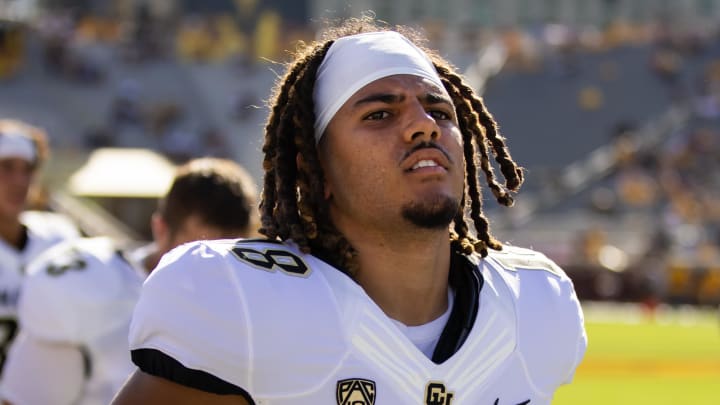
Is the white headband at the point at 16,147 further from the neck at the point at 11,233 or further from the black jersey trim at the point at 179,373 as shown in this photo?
the black jersey trim at the point at 179,373

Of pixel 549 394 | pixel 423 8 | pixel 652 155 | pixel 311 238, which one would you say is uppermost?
pixel 423 8

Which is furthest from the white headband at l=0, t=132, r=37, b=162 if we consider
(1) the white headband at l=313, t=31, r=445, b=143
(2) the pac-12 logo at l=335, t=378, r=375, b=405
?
(2) the pac-12 logo at l=335, t=378, r=375, b=405

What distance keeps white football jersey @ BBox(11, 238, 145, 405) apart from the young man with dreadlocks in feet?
3.93

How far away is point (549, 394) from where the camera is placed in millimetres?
2977

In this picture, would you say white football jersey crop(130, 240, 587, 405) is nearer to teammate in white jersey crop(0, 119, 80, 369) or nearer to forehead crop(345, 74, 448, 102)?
forehead crop(345, 74, 448, 102)

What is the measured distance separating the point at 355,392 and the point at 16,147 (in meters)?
3.32

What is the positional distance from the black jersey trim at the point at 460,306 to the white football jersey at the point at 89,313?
137cm

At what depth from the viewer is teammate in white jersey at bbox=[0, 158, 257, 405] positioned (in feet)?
13.1

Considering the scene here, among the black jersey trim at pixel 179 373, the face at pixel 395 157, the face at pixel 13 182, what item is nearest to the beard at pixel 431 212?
the face at pixel 395 157

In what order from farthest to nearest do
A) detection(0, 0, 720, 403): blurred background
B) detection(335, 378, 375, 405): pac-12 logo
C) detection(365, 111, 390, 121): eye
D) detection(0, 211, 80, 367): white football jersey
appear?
detection(0, 0, 720, 403): blurred background → detection(0, 211, 80, 367): white football jersey → detection(365, 111, 390, 121): eye → detection(335, 378, 375, 405): pac-12 logo

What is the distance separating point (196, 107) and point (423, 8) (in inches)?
850

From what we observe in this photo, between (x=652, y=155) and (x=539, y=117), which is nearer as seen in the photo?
(x=652, y=155)

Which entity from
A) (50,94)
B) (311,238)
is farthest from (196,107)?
(311,238)

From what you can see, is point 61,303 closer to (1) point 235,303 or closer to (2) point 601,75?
(1) point 235,303
